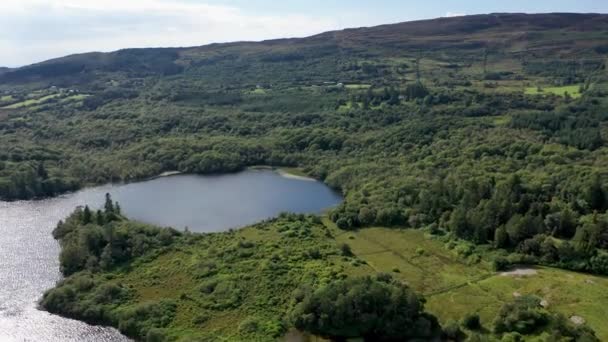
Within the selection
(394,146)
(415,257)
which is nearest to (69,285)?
(415,257)

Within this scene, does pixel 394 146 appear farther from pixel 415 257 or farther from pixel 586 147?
pixel 415 257

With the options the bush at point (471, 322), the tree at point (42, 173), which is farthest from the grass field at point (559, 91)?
the tree at point (42, 173)

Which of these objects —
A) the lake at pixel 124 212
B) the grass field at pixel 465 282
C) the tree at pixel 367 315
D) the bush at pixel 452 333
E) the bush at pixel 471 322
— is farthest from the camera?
the lake at pixel 124 212

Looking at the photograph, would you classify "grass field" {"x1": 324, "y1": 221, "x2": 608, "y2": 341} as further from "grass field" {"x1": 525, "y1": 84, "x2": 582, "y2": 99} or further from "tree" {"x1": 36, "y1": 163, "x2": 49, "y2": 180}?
"grass field" {"x1": 525, "y1": 84, "x2": 582, "y2": 99}

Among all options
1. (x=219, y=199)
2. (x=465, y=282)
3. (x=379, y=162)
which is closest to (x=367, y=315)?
(x=465, y=282)

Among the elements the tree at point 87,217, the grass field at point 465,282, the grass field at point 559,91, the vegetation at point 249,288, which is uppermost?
the tree at point 87,217

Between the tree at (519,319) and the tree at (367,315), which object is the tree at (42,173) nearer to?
the tree at (367,315)
